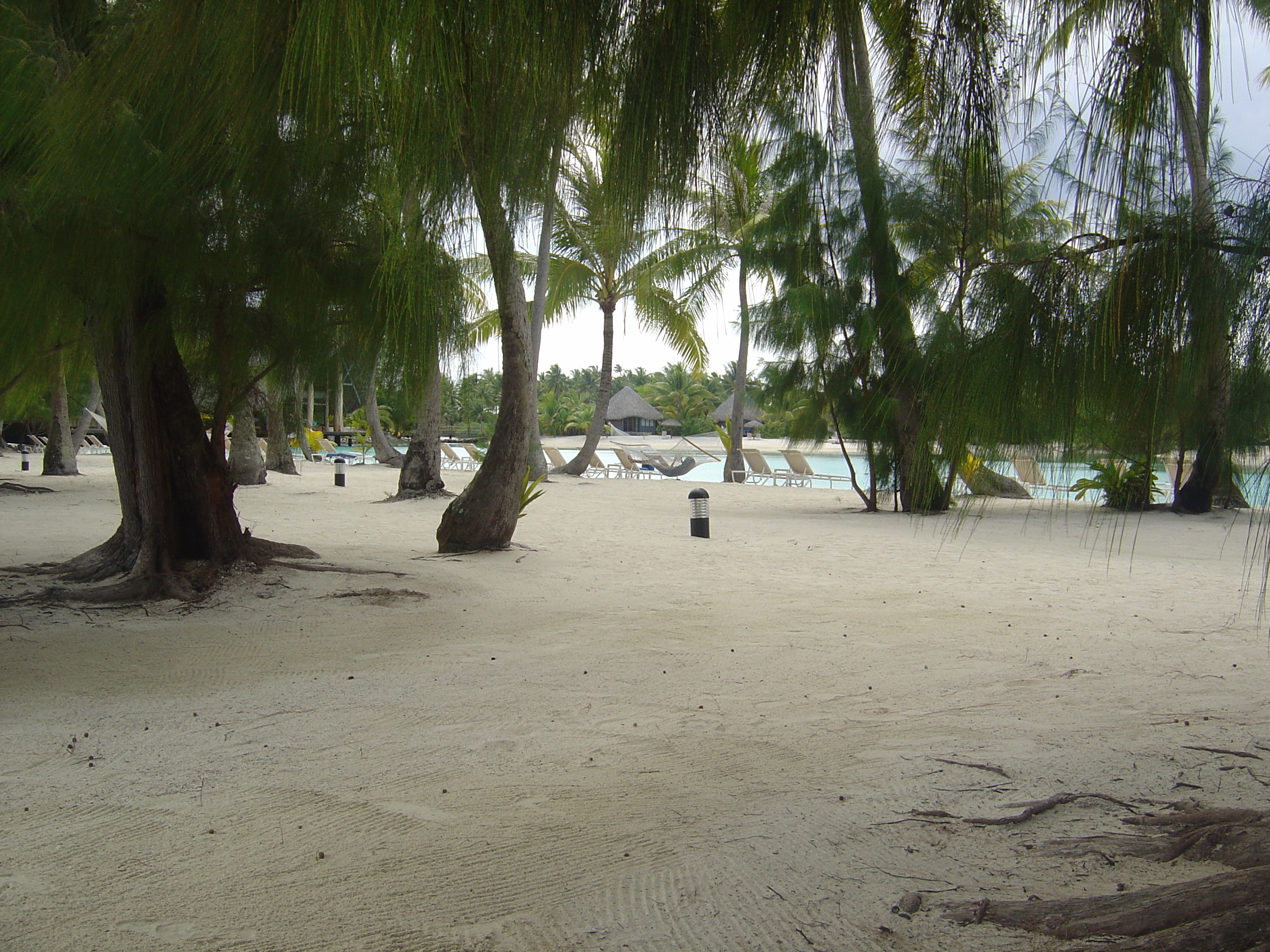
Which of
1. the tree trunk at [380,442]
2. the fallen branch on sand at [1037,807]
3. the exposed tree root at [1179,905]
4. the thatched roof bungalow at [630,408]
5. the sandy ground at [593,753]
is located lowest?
the sandy ground at [593,753]

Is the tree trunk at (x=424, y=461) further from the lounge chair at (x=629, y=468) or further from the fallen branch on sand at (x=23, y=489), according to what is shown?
the lounge chair at (x=629, y=468)

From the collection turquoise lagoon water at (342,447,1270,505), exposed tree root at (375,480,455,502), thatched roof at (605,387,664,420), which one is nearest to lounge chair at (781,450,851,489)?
turquoise lagoon water at (342,447,1270,505)

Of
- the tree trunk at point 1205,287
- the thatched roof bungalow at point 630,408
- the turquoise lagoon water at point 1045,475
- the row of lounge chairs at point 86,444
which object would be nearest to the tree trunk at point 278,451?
the turquoise lagoon water at point 1045,475

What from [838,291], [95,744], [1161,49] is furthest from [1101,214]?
[838,291]

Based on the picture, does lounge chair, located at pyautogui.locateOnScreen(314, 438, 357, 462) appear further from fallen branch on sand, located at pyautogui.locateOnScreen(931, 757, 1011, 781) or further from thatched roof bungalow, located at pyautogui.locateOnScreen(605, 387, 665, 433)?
fallen branch on sand, located at pyautogui.locateOnScreen(931, 757, 1011, 781)

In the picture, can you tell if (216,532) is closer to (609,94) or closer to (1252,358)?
(609,94)

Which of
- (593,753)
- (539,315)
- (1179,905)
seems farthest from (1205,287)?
(539,315)

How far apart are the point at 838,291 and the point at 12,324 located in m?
9.42

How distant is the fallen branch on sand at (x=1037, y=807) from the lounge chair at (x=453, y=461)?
20.5m

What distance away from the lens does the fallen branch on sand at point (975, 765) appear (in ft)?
9.19

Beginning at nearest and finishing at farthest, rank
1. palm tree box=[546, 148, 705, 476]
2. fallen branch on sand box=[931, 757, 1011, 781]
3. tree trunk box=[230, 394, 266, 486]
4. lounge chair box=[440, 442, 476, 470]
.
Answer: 1. fallen branch on sand box=[931, 757, 1011, 781]
2. tree trunk box=[230, 394, 266, 486]
3. palm tree box=[546, 148, 705, 476]
4. lounge chair box=[440, 442, 476, 470]

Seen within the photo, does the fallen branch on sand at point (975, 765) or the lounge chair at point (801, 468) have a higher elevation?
the lounge chair at point (801, 468)

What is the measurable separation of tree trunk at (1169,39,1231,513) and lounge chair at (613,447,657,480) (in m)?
19.4

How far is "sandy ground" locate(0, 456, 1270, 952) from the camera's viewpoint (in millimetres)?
1989
